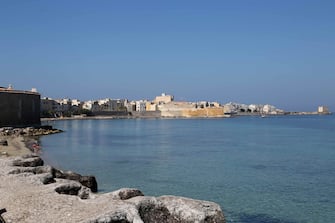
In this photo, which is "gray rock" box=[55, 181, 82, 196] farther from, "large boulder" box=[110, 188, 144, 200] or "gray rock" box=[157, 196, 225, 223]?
"gray rock" box=[157, 196, 225, 223]

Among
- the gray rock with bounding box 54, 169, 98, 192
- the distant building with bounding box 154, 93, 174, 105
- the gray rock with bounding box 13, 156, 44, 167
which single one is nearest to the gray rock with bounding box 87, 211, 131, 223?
the gray rock with bounding box 54, 169, 98, 192

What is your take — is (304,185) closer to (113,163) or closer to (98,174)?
(98,174)

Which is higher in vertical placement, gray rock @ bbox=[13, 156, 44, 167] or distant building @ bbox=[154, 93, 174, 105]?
distant building @ bbox=[154, 93, 174, 105]

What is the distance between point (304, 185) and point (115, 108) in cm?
14438

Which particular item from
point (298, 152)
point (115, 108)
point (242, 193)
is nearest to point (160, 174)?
point (242, 193)

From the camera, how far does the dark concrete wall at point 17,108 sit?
4922 centimetres

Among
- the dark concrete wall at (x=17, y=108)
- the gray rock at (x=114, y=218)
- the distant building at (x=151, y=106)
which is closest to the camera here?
the gray rock at (x=114, y=218)

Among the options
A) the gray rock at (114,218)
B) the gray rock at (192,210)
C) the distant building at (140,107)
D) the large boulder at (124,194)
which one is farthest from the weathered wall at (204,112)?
the gray rock at (114,218)

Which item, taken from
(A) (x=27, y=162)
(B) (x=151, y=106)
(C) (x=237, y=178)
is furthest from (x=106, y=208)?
(B) (x=151, y=106)

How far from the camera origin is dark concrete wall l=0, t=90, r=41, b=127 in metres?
49.2

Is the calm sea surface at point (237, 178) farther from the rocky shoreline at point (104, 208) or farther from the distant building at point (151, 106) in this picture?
the distant building at point (151, 106)

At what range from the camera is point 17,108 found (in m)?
51.5

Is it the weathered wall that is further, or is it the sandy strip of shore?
the weathered wall

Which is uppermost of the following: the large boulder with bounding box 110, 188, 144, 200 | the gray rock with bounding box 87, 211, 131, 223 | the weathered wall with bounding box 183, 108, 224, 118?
the weathered wall with bounding box 183, 108, 224, 118
